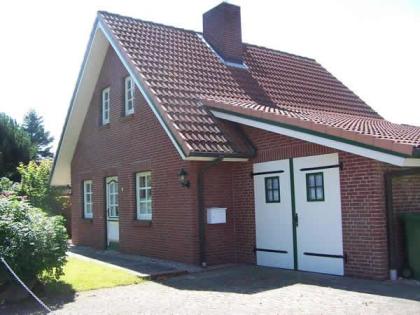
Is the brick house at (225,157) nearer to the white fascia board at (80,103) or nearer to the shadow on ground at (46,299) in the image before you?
the white fascia board at (80,103)

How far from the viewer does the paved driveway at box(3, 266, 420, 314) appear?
25.7 ft

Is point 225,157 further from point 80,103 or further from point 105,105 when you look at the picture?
point 80,103

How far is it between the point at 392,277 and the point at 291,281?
1.87 metres

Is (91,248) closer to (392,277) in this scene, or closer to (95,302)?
(95,302)

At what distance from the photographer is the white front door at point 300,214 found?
417 inches

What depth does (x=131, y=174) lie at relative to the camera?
1501 centimetres

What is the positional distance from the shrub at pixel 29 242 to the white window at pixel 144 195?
4.56 meters

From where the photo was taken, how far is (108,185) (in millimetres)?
16719

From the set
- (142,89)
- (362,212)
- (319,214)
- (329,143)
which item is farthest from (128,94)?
(362,212)

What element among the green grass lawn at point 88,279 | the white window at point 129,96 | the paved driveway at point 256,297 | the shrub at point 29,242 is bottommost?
A: the paved driveway at point 256,297

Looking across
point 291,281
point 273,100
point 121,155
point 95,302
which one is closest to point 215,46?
point 273,100

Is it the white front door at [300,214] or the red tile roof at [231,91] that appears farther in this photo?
the red tile roof at [231,91]

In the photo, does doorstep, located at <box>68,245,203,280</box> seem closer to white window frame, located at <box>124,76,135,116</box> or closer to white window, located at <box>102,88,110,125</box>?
white window frame, located at <box>124,76,135,116</box>

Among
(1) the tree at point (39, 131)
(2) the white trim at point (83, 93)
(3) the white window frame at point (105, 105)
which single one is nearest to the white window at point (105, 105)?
(3) the white window frame at point (105, 105)
